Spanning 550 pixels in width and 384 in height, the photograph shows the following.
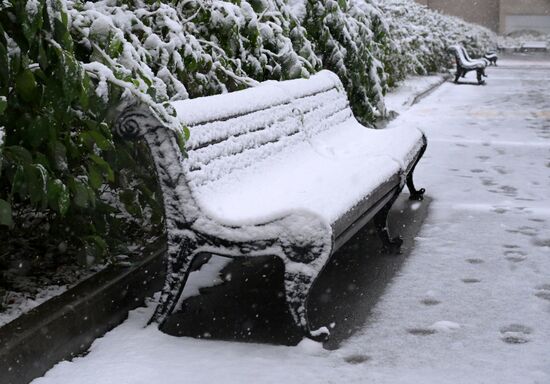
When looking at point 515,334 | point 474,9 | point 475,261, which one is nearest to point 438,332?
point 515,334

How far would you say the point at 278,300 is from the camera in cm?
436

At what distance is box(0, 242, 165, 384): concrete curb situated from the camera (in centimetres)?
319

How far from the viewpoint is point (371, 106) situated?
30.2ft

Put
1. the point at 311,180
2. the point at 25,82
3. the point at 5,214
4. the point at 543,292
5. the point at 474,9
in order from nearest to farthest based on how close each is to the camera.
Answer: the point at 5,214 < the point at 25,82 < the point at 543,292 < the point at 311,180 < the point at 474,9

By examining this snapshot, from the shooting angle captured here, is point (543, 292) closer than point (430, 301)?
No

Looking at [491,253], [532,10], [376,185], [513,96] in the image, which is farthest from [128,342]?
[532,10]

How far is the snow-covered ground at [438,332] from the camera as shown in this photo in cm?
338

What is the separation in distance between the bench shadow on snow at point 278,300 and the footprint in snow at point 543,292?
780mm

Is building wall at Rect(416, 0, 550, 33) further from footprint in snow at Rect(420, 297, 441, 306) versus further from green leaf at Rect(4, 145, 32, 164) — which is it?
green leaf at Rect(4, 145, 32, 164)

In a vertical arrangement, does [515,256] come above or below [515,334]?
below

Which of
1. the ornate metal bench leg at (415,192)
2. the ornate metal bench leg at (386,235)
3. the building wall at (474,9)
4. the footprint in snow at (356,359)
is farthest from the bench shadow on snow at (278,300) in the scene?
the building wall at (474,9)

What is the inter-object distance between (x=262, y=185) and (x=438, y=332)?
117 cm

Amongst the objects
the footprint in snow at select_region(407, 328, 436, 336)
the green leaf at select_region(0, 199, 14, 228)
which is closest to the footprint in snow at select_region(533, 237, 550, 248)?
the footprint in snow at select_region(407, 328, 436, 336)

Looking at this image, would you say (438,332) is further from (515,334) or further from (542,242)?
(542,242)
